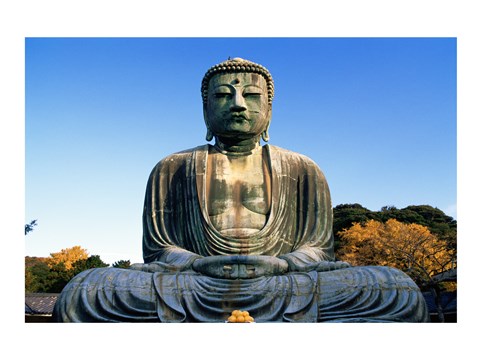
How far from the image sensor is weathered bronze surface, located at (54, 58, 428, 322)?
7.20 m

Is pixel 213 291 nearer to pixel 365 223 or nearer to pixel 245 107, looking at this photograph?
pixel 245 107

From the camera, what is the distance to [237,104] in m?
8.84

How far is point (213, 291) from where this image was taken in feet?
24.0

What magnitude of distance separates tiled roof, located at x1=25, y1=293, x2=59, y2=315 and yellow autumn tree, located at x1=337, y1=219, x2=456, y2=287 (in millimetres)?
8618

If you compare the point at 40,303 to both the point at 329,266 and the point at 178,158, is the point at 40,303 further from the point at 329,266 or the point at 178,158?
the point at 329,266

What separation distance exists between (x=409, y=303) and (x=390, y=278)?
1.05ft

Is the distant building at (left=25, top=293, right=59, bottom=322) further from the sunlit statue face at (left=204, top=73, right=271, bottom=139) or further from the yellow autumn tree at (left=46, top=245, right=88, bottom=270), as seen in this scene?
the sunlit statue face at (left=204, top=73, right=271, bottom=139)

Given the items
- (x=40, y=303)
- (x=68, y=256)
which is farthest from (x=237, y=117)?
(x=68, y=256)

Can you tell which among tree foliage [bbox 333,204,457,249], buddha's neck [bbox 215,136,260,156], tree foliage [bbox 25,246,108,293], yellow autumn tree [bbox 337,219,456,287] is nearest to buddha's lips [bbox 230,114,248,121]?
buddha's neck [bbox 215,136,260,156]

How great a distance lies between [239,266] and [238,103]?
229 centimetres

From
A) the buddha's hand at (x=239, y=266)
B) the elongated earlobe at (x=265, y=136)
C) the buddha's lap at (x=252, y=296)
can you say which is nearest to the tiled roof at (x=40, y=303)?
the elongated earlobe at (x=265, y=136)

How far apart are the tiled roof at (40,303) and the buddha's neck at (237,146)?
900 cm

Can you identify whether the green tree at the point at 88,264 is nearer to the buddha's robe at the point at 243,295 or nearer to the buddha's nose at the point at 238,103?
the buddha's nose at the point at 238,103

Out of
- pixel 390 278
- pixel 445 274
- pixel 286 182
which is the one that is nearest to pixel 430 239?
pixel 445 274
